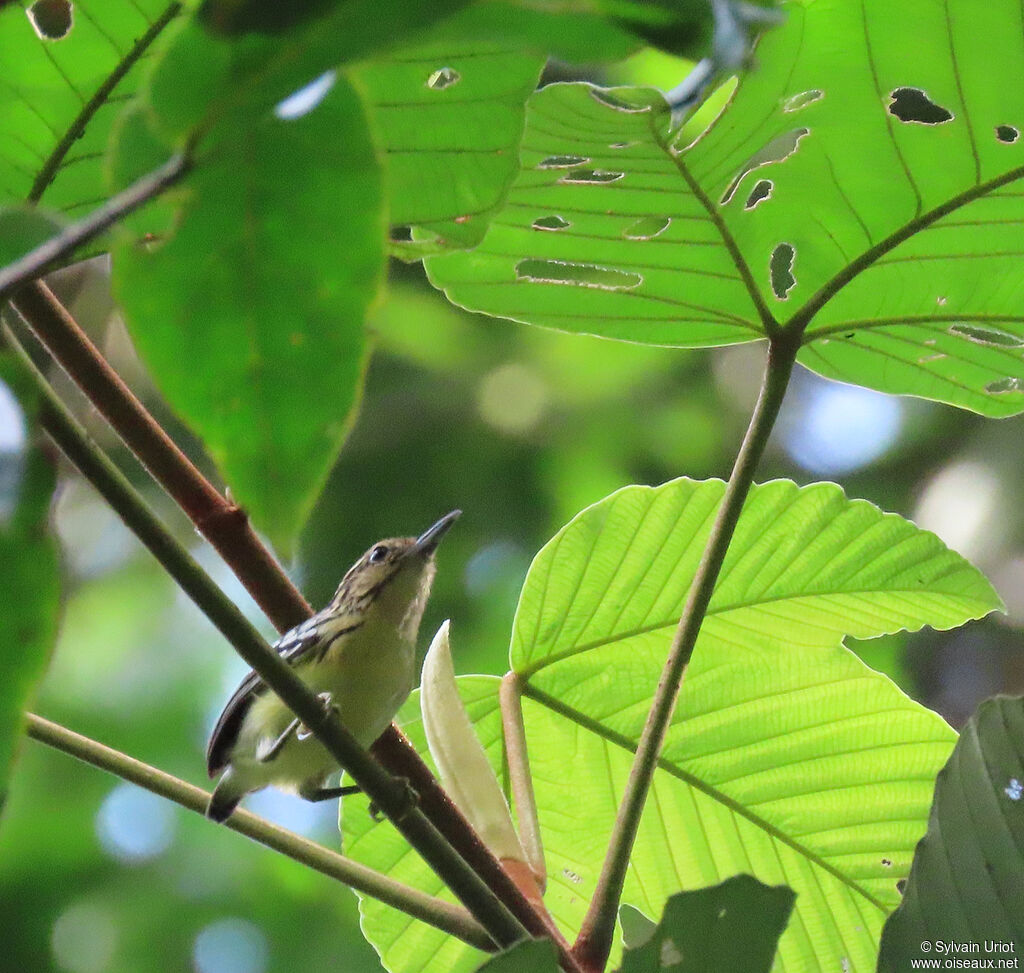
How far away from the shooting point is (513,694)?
1.96m

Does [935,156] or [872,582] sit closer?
[935,156]

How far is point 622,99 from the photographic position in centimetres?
145

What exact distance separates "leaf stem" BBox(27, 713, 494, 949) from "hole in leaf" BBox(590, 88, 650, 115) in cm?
97

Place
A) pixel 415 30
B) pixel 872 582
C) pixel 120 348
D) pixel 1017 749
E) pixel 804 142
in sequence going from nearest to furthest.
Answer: pixel 415 30 → pixel 1017 749 → pixel 804 142 → pixel 872 582 → pixel 120 348

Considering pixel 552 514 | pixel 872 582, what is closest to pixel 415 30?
pixel 872 582

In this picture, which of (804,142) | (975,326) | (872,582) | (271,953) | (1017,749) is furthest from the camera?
(271,953)

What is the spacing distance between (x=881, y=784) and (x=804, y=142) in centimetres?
106

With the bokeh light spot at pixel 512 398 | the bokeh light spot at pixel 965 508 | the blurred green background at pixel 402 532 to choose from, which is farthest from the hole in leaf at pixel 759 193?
the bokeh light spot at pixel 512 398

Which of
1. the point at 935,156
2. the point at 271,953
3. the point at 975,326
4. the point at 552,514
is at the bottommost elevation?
the point at 271,953

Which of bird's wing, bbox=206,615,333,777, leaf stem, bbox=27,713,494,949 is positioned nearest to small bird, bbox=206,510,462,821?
bird's wing, bbox=206,615,333,777

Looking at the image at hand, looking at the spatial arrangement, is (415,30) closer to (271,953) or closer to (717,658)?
(717,658)

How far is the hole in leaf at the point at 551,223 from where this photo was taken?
5.72ft

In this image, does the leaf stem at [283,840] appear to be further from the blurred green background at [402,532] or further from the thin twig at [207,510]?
the blurred green background at [402,532]

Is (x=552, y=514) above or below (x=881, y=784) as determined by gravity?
below
